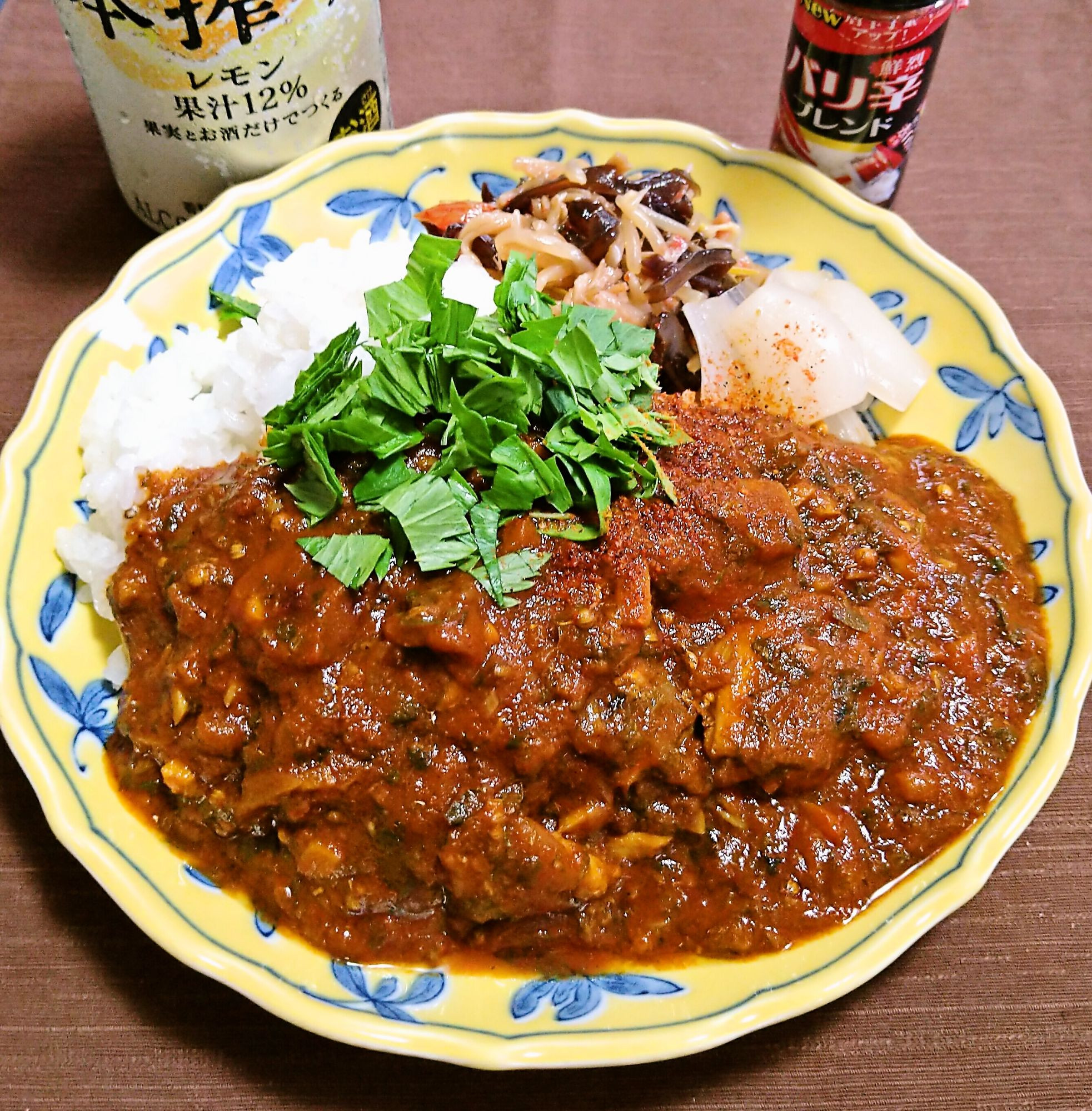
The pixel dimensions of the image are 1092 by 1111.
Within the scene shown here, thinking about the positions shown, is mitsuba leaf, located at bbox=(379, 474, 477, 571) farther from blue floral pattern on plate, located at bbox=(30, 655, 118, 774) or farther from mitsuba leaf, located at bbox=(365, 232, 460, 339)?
blue floral pattern on plate, located at bbox=(30, 655, 118, 774)

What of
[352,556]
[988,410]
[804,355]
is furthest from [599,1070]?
[988,410]

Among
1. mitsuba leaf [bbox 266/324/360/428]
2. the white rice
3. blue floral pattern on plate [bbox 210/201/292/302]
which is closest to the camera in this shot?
mitsuba leaf [bbox 266/324/360/428]

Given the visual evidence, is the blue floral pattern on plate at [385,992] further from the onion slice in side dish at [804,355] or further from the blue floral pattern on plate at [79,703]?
the onion slice in side dish at [804,355]

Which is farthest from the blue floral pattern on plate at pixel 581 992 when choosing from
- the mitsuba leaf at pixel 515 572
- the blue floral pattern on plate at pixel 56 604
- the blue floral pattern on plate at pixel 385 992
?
the blue floral pattern on plate at pixel 56 604

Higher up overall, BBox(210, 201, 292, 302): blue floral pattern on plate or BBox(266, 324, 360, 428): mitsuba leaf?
BBox(266, 324, 360, 428): mitsuba leaf

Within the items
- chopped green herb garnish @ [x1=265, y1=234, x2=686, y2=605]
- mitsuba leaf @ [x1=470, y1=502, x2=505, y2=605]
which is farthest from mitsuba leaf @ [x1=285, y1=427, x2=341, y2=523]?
mitsuba leaf @ [x1=470, y1=502, x2=505, y2=605]

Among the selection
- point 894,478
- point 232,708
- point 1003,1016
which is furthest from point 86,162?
point 1003,1016

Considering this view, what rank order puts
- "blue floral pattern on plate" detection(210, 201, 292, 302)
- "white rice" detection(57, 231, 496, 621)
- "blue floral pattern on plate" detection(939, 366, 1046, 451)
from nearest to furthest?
"white rice" detection(57, 231, 496, 621), "blue floral pattern on plate" detection(939, 366, 1046, 451), "blue floral pattern on plate" detection(210, 201, 292, 302)
